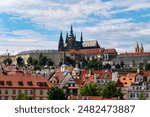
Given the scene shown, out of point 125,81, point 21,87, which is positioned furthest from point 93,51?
point 21,87

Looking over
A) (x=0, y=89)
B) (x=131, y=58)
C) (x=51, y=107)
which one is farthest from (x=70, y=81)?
(x=131, y=58)

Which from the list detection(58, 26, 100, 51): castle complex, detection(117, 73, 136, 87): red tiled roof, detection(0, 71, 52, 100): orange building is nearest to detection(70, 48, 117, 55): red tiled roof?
detection(58, 26, 100, 51): castle complex

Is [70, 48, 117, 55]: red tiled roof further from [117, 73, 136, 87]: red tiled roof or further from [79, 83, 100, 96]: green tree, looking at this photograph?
[79, 83, 100, 96]: green tree

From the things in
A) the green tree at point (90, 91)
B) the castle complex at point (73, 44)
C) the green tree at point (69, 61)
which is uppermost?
the castle complex at point (73, 44)

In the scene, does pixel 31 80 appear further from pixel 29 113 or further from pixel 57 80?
pixel 29 113

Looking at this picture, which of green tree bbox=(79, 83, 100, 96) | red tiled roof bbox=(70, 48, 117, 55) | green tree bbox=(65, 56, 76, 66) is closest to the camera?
green tree bbox=(79, 83, 100, 96)

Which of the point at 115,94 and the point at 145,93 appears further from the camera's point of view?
the point at 145,93

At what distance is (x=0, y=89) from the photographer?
15656 mm

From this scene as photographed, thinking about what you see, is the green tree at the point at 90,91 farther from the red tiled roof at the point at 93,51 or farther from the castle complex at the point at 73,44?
the red tiled roof at the point at 93,51

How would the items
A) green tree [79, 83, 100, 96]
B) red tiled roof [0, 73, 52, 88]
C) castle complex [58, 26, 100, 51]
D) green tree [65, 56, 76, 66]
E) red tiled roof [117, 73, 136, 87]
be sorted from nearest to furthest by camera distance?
1. green tree [79, 83, 100, 96]
2. red tiled roof [0, 73, 52, 88]
3. red tiled roof [117, 73, 136, 87]
4. green tree [65, 56, 76, 66]
5. castle complex [58, 26, 100, 51]

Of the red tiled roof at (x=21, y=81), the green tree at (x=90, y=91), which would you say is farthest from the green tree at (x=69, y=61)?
the green tree at (x=90, y=91)

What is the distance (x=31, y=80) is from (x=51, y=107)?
47.8ft

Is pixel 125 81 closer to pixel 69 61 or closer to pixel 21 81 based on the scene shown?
pixel 21 81

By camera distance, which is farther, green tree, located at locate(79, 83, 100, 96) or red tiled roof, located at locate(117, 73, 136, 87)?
red tiled roof, located at locate(117, 73, 136, 87)
